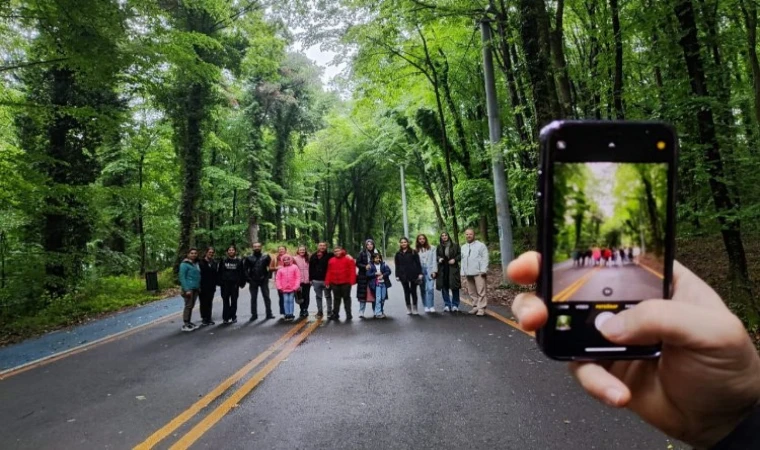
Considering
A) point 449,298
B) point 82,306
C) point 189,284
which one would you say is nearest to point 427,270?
point 449,298

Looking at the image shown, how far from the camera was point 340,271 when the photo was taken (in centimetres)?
1071

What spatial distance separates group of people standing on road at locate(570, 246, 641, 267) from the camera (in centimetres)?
137

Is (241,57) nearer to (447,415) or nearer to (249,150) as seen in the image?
(249,150)

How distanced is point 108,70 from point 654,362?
11.1 metres

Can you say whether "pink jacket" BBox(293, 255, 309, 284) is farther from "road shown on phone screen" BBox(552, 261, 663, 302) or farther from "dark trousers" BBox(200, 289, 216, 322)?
"road shown on phone screen" BBox(552, 261, 663, 302)

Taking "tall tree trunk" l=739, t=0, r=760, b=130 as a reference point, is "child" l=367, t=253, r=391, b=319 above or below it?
below

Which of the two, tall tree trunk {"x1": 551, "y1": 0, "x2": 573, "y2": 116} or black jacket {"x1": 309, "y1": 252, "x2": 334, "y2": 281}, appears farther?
black jacket {"x1": 309, "y1": 252, "x2": 334, "y2": 281}

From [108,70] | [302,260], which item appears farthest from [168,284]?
[108,70]

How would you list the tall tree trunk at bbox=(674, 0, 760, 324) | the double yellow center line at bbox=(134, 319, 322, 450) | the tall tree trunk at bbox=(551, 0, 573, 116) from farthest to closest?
the tall tree trunk at bbox=(551, 0, 573, 116) < the tall tree trunk at bbox=(674, 0, 760, 324) < the double yellow center line at bbox=(134, 319, 322, 450)

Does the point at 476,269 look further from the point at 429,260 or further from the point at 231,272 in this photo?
the point at 231,272

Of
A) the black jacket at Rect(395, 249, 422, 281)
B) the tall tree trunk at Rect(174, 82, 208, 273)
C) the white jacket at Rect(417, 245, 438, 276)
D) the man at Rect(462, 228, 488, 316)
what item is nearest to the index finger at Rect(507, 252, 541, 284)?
the man at Rect(462, 228, 488, 316)

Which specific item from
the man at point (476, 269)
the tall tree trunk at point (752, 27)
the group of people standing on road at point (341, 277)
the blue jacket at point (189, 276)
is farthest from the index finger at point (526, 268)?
the blue jacket at point (189, 276)

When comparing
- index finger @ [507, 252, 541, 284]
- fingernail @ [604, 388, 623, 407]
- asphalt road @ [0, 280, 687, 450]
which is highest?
index finger @ [507, 252, 541, 284]

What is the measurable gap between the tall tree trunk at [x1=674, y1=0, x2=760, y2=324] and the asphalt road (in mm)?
3417
